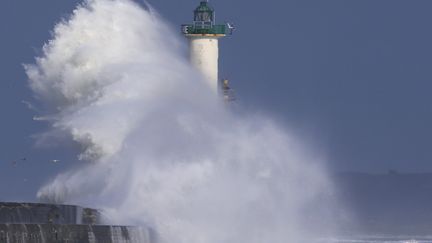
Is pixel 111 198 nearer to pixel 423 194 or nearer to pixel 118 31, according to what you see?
pixel 118 31

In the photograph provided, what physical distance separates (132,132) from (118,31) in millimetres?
5451

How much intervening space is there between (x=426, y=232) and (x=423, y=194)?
62.5 meters

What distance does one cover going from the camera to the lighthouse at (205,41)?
5884 centimetres

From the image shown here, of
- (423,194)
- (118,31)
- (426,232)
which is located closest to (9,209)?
(118,31)

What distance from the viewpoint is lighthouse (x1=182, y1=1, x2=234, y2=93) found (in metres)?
58.8

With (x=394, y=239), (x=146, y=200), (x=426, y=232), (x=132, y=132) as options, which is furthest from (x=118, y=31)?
(x=426, y=232)

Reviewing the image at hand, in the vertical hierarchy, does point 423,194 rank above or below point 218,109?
above

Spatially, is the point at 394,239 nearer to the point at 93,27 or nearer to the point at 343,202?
the point at 93,27

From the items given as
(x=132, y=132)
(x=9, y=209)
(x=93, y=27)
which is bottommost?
(x=9, y=209)

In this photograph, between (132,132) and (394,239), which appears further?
(394,239)

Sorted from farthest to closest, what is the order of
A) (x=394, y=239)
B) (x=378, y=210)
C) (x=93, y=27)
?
(x=378, y=210) < (x=394, y=239) < (x=93, y=27)

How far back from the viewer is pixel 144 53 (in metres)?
57.0

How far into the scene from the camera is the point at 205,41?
59438mm

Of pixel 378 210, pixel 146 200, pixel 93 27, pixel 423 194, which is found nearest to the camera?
pixel 146 200
